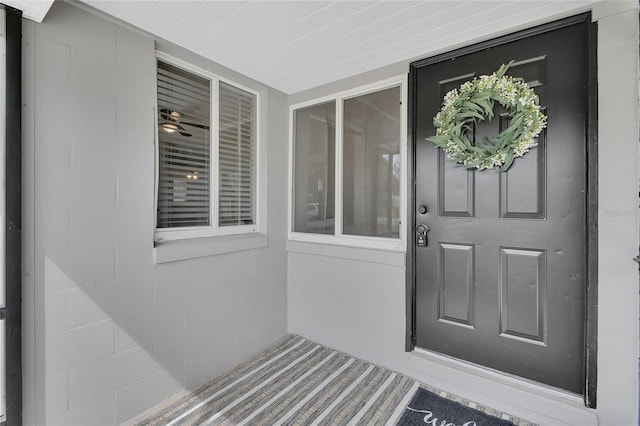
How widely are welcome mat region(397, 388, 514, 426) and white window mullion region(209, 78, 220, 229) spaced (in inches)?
73.4

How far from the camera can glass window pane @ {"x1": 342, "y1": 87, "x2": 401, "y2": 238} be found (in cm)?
239

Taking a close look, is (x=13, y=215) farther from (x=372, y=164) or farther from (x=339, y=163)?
(x=372, y=164)

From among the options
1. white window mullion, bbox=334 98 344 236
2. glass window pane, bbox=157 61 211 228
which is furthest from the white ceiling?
white window mullion, bbox=334 98 344 236

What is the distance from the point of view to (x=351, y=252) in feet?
8.25

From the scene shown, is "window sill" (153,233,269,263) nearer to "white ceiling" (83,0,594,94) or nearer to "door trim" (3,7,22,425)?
"door trim" (3,7,22,425)

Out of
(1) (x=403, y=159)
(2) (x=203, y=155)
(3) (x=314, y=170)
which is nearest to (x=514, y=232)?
(1) (x=403, y=159)

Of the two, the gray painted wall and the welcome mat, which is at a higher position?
the gray painted wall

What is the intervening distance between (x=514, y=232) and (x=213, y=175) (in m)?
2.13

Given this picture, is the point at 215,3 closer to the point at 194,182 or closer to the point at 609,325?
the point at 194,182

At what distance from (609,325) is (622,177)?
0.77 metres

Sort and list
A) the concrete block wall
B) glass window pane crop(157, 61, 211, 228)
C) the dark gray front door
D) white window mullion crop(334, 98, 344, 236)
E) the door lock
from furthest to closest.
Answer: white window mullion crop(334, 98, 344, 236), the door lock, glass window pane crop(157, 61, 211, 228), the dark gray front door, the concrete block wall

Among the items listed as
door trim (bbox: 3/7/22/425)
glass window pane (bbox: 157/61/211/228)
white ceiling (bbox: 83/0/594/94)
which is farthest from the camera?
glass window pane (bbox: 157/61/211/228)

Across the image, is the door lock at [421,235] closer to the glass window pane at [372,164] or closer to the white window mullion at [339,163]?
the glass window pane at [372,164]

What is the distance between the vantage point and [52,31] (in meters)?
1.53
